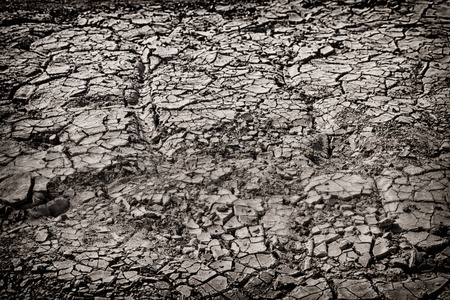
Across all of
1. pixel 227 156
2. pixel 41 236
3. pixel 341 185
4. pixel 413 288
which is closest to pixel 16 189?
pixel 41 236

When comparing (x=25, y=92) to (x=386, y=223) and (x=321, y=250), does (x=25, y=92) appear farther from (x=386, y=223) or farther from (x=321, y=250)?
(x=386, y=223)

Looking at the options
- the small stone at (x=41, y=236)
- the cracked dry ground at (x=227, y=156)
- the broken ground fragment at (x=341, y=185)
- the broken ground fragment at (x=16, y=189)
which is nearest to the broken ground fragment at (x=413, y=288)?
the cracked dry ground at (x=227, y=156)

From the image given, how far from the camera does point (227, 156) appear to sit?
95.0 inches

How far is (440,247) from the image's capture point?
1.86 m

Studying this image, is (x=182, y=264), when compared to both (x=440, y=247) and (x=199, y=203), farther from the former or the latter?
(x=440, y=247)

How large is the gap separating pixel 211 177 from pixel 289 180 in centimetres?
45

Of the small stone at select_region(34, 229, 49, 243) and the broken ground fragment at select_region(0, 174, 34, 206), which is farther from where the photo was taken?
the broken ground fragment at select_region(0, 174, 34, 206)

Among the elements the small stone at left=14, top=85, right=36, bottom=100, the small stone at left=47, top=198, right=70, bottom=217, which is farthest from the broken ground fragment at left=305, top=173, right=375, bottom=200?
the small stone at left=14, top=85, right=36, bottom=100

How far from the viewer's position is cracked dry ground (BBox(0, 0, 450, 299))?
1.83 m

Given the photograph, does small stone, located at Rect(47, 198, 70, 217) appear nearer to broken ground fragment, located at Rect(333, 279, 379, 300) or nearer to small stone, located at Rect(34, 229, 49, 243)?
small stone, located at Rect(34, 229, 49, 243)

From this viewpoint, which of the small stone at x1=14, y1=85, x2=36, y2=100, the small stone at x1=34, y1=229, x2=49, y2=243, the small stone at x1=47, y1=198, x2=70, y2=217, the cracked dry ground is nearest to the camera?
the cracked dry ground

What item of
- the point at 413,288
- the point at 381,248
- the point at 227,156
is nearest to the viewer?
the point at 413,288

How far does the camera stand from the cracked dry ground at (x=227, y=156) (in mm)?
1827

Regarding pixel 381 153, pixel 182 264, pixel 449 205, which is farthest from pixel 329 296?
pixel 381 153
